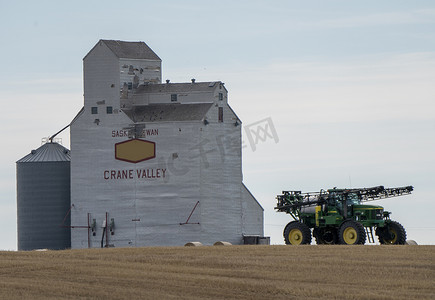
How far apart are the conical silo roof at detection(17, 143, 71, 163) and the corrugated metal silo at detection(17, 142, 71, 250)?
0.14 metres

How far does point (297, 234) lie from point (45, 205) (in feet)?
80.1

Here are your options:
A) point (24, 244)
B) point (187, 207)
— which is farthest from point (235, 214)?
point (24, 244)

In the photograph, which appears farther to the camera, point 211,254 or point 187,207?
Answer: point 187,207

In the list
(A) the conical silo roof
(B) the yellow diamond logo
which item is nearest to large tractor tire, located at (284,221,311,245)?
(B) the yellow diamond logo

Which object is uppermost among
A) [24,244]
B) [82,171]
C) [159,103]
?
[159,103]

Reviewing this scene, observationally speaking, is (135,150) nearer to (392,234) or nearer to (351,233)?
(351,233)

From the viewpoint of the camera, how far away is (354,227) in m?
51.1

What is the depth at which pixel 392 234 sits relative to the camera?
→ 174 ft

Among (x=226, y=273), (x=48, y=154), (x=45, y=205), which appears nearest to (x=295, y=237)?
(x=226, y=273)

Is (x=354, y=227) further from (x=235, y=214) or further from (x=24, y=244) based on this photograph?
(x=24, y=244)

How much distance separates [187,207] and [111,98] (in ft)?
30.4

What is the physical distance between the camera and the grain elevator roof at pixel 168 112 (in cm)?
6869

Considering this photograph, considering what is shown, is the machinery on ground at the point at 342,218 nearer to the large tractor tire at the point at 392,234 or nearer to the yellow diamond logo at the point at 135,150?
the large tractor tire at the point at 392,234

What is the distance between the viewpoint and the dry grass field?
3375 centimetres
